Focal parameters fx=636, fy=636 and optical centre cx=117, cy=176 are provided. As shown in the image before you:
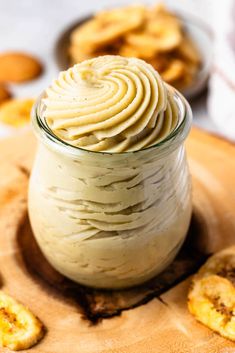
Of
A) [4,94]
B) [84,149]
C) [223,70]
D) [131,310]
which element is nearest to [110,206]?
[84,149]

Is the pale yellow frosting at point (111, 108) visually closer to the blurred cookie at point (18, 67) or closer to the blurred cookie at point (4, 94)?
the blurred cookie at point (4, 94)

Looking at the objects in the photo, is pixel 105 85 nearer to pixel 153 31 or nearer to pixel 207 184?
pixel 207 184

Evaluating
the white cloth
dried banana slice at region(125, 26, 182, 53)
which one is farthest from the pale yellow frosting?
dried banana slice at region(125, 26, 182, 53)

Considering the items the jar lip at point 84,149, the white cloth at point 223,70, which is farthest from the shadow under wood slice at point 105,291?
the white cloth at point 223,70

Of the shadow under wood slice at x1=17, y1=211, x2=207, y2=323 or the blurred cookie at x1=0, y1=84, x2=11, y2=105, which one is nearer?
the shadow under wood slice at x1=17, y1=211, x2=207, y2=323

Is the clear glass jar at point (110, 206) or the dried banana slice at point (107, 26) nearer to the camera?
the clear glass jar at point (110, 206)

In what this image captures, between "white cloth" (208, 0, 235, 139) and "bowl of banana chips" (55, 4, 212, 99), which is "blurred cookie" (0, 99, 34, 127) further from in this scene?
"white cloth" (208, 0, 235, 139)

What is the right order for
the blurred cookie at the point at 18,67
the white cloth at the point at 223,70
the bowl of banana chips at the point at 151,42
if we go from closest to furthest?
1. the white cloth at the point at 223,70
2. the bowl of banana chips at the point at 151,42
3. the blurred cookie at the point at 18,67

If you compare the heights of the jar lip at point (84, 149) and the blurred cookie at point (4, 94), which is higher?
the jar lip at point (84, 149)
